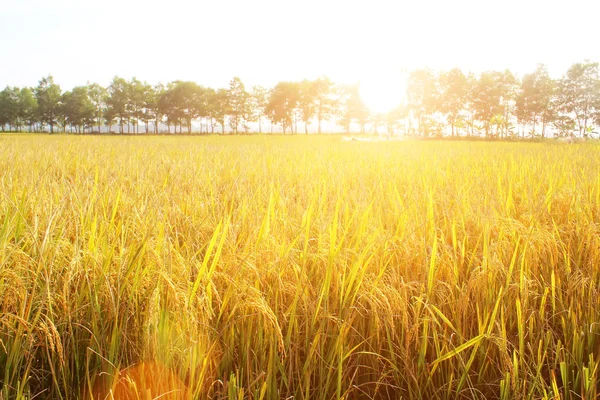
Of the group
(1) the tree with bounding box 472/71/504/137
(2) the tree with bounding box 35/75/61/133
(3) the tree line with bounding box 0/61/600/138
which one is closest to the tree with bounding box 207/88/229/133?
(3) the tree line with bounding box 0/61/600/138

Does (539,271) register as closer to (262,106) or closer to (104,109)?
(262,106)

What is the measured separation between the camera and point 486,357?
1421mm

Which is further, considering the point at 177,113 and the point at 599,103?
the point at 177,113

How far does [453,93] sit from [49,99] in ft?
236

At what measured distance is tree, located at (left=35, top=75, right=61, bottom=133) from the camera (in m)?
70.8

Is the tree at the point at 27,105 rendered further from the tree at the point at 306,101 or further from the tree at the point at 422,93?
the tree at the point at 422,93

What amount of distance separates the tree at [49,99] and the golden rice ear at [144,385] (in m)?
83.8

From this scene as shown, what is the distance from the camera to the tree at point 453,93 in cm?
5634

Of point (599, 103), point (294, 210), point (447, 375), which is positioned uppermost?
A: point (599, 103)

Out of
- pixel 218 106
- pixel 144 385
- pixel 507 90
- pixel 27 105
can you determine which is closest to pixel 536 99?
pixel 507 90

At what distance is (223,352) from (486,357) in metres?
0.98

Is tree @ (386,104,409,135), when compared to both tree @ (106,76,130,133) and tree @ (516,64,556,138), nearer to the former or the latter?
tree @ (516,64,556,138)

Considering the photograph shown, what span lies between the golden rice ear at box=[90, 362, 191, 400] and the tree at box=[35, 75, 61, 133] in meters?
83.8

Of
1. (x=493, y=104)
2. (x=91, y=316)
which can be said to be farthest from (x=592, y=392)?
(x=493, y=104)
